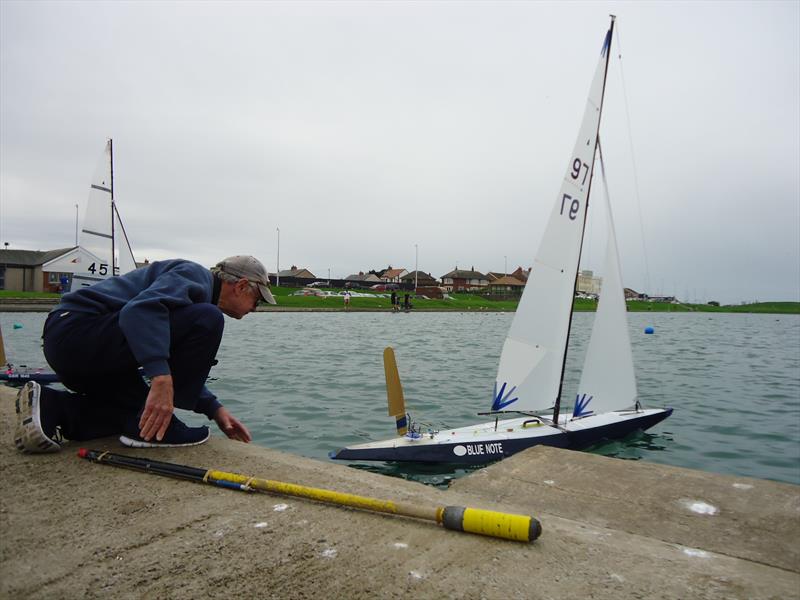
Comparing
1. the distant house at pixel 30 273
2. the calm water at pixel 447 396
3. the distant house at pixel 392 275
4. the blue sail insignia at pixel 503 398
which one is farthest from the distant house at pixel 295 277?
the blue sail insignia at pixel 503 398

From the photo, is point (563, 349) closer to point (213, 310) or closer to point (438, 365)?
point (213, 310)

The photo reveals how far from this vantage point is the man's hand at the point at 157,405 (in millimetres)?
2652

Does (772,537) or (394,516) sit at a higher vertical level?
(394,516)

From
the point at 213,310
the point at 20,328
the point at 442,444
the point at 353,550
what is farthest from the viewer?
the point at 20,328

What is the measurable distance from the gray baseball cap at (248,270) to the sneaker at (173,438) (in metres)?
1.09

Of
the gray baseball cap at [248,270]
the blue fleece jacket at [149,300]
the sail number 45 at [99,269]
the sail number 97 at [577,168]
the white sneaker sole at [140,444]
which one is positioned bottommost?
the white sneaker sole at [140,444]

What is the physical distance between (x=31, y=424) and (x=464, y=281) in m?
126

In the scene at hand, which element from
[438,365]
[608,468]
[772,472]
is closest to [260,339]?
[438,365]

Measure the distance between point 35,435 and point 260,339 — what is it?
83.9 ft

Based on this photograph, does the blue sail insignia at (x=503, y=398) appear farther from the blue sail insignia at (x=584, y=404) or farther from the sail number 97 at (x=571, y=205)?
the sail number 97 at (x=571, y=205)

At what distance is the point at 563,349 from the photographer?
28.3ft

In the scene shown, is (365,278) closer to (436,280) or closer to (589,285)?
(436,280)

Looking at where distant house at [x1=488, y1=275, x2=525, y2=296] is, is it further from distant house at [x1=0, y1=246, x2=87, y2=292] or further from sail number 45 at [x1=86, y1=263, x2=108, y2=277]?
sail number 45 at [x1=86, y1=263, x2=108, y2=277]

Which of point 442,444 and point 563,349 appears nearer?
point 442,444
